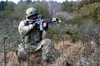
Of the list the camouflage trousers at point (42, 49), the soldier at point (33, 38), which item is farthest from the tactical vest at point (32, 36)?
the camouflage trousers at point (42, 49)

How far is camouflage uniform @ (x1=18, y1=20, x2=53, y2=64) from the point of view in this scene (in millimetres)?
4215

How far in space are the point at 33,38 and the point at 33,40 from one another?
55 mm

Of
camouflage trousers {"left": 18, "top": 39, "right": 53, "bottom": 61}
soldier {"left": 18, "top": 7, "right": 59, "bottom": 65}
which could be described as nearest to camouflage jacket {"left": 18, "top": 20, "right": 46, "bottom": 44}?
soldier {"left": 18, "top": 7, "right": 59, "bottom": 65}

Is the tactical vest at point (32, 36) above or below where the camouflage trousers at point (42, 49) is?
above

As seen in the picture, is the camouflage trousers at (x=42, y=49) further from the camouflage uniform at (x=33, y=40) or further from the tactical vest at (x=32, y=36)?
the tactical vest at (x=32, y=36)

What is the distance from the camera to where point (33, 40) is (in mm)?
4527

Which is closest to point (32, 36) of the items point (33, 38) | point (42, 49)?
point (33, 38)

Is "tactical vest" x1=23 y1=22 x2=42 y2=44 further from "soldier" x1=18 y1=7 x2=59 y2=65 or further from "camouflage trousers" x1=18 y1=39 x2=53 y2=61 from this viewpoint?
"camouflage trousers" x1=18 y1=39 x2=53 y2=61

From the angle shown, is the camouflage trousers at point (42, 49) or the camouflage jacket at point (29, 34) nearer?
the camouflage trousers at point (42, 49)

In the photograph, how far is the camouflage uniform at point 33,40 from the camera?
13.8 feet

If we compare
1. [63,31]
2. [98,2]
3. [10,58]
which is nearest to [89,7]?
[98,2]

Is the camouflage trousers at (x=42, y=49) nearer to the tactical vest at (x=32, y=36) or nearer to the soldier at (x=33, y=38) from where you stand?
the soldier at (x=33, y=38)

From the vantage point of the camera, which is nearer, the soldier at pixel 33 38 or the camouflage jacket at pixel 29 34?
the soldier at pixel 33 38

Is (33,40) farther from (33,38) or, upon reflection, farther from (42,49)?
(42,49)
